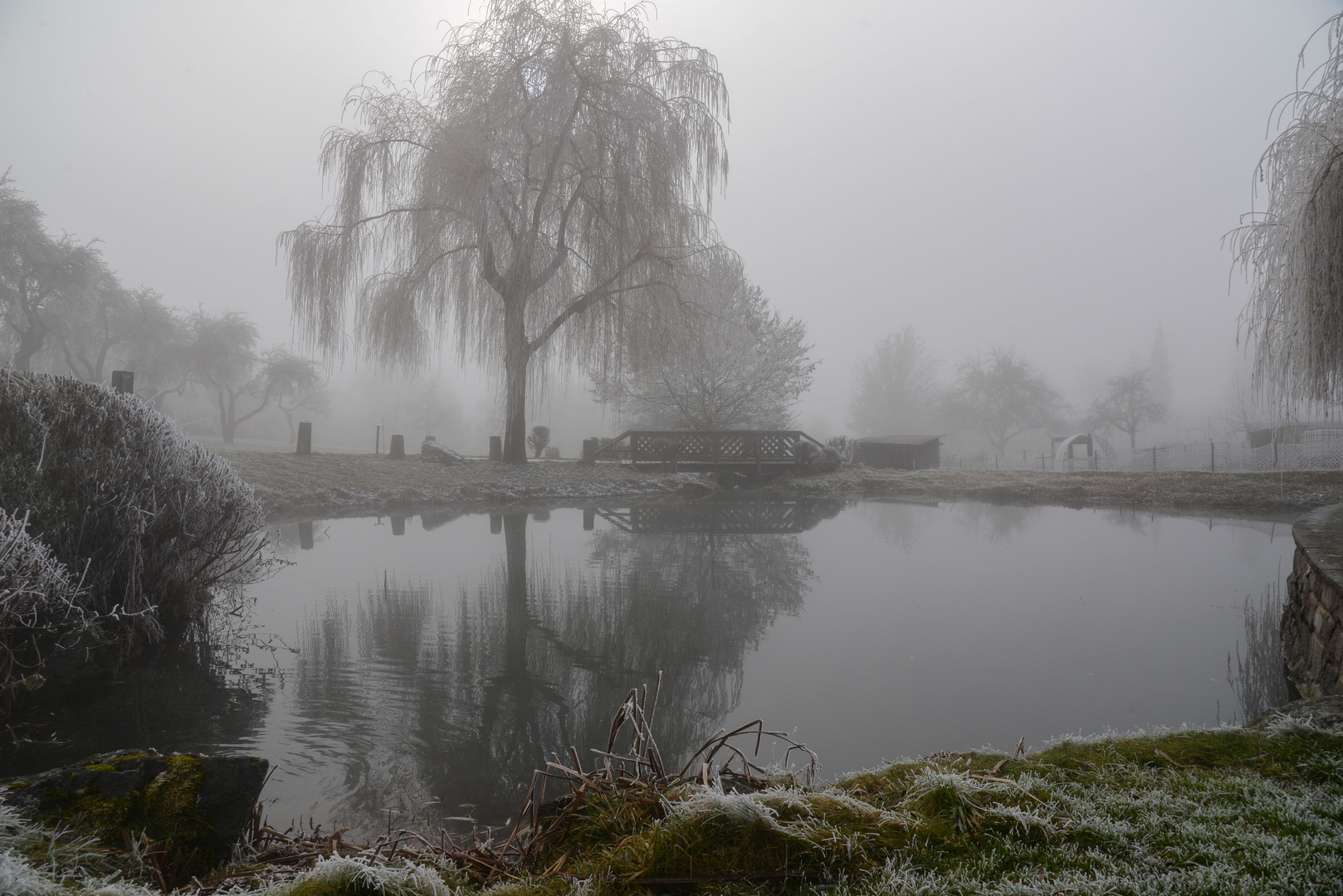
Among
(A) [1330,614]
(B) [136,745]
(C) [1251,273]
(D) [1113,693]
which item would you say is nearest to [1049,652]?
(D) [1113,693]

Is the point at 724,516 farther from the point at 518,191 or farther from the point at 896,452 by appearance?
the point at 896,452

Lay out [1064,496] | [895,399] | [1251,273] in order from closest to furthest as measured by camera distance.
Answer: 1. [1251,273]
2. [1064,496]
3. [895,399]

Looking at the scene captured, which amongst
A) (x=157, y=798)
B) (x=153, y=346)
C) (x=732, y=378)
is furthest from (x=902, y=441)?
(x=153, y=346)

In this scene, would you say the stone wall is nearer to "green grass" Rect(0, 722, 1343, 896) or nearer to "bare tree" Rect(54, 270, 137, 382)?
"green grass" Rect(0, 722, 1343, 896)

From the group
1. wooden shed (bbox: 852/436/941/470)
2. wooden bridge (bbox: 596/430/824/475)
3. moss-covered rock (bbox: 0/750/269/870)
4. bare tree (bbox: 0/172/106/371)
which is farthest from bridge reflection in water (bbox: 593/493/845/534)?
bare tree (bbox: 0/172/106/371)

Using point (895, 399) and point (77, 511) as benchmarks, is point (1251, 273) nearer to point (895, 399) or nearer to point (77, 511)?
point (77, 511)

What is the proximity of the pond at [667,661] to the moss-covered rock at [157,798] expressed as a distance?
28cm

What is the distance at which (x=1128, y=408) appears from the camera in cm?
5200

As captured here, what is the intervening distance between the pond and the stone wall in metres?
0.17

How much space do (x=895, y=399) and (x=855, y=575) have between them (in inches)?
2094

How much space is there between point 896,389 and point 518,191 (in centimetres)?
4773

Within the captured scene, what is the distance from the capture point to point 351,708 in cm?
291

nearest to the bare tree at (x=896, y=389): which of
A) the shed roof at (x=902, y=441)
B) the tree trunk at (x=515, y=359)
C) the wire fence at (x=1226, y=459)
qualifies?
the wire fence at (x=1226, y=459)

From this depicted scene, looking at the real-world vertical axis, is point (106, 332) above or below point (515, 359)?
above
